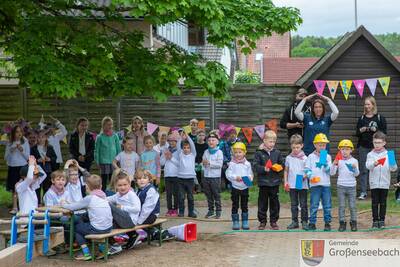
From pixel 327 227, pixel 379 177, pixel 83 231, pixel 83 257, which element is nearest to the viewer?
pixel 83 257

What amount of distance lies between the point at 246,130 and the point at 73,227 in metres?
7.46

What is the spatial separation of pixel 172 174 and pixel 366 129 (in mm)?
4275

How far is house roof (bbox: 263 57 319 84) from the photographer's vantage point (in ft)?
157

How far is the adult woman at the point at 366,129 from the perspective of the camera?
13898 millimetres

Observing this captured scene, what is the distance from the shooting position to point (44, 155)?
12938mm

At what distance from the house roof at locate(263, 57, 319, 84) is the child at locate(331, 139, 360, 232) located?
35866mm

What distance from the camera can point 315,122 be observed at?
40.9 ft

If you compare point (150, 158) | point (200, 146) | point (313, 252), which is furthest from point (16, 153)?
point (313, 252)

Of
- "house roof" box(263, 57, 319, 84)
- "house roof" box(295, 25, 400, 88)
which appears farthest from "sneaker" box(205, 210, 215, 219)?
"house roof" box(263, 57, 319, 84)

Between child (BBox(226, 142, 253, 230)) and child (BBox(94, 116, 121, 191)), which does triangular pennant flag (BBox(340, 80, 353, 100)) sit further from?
child (BBox(94, 116, 121, 191))

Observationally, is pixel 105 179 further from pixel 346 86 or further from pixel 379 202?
pixel 346 86

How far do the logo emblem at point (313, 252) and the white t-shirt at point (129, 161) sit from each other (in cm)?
708

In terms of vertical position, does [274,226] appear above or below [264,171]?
below

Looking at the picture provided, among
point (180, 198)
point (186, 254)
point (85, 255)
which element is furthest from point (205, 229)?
point (85, 255)
